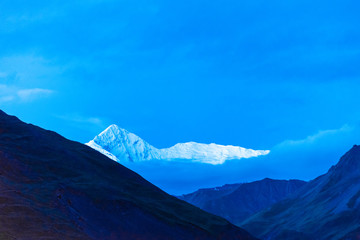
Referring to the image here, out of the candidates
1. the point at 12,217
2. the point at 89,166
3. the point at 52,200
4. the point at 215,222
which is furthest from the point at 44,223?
the point at 215,222

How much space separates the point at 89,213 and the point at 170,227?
746 inches

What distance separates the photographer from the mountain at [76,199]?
91.3 m

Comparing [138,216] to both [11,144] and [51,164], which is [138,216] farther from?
[11,144]

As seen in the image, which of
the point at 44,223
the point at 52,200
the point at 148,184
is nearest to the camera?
the point at 44,223

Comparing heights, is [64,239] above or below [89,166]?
below

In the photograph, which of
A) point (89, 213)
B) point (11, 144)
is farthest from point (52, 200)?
point (11, 144)

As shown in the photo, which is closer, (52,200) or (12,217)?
(12,217)

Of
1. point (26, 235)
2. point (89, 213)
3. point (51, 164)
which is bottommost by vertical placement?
point (26, 235)

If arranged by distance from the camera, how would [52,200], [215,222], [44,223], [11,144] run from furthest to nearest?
[215,222], [11,144], [52,200], [44,223]

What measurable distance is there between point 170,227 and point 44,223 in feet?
111

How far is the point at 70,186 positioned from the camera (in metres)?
112

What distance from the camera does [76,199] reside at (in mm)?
108375

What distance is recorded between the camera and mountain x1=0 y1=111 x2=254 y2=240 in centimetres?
9131

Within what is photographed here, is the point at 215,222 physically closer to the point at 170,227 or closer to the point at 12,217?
the point at 170,227
